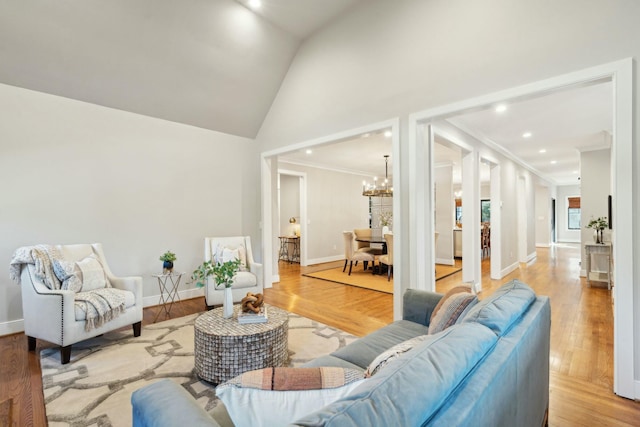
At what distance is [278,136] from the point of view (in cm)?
503

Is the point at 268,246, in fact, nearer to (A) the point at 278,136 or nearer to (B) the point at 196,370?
(A) the point at 278,136

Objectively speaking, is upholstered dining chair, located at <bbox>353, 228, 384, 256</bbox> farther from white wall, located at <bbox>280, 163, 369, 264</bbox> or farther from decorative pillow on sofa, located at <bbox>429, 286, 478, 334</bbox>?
decorative pillow on sofa, located at <bbox>429, 286, 478, 334</bbox>

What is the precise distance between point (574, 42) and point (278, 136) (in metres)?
3.76

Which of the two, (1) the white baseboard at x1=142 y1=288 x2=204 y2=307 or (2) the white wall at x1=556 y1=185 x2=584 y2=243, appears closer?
(1) the white baseboard at x1=142 y1=288 x2=204 y2=307

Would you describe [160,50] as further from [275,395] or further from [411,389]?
[411,389]

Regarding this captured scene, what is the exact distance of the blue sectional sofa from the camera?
2.26ft

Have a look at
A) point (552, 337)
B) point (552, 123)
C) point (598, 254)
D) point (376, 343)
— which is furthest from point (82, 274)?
point (598, 254)

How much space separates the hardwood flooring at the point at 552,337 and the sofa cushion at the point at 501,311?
3.46 feet

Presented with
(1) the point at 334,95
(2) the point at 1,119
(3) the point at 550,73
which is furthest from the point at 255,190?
(3) the point at 550,73

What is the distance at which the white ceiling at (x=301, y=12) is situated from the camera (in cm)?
373

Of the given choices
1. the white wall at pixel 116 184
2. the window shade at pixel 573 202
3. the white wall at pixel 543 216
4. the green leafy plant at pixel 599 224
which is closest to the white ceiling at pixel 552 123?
the green leafy plant at pixel 599 224

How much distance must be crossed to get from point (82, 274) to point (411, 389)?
3.51 m

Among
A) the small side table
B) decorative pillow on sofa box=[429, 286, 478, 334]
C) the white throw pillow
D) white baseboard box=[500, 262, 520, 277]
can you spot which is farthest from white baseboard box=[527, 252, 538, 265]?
the white throw pillow

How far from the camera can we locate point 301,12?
3.90 meters
